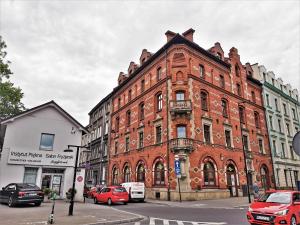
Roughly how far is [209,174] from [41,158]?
16.5 metres

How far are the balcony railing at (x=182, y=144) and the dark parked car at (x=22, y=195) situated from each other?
1258 centimetres

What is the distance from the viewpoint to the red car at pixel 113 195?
785 inches

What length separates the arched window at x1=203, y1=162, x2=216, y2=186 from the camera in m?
24.2

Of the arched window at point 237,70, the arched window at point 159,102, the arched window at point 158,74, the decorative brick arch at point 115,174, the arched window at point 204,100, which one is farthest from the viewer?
the decorative brick arch at point 115,174

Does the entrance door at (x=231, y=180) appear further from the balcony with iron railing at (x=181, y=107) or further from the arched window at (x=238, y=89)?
the arched window at (x=238, y=89)

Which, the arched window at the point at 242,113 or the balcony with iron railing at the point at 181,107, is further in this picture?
the arched window at the point at 242,113

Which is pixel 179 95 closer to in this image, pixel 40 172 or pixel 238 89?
pixel 238 89

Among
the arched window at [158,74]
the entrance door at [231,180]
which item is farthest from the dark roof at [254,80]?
the entrance door at [231,180]

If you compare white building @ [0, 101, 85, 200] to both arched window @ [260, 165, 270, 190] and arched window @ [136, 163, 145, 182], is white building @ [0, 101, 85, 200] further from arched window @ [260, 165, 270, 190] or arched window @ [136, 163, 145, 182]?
arched window @ [260, 165, 270, 190]

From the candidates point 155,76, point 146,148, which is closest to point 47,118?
→ point 146,148

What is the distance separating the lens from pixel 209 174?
24.6 metres

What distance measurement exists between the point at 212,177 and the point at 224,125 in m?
6.76

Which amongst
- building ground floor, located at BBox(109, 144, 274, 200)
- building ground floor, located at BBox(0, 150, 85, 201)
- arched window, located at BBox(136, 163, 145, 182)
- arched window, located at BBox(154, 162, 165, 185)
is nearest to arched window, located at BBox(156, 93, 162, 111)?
building ground floor, located at BBox(109, 144, 274, 200)

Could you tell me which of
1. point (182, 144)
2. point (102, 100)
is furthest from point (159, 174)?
point (102, 100)
